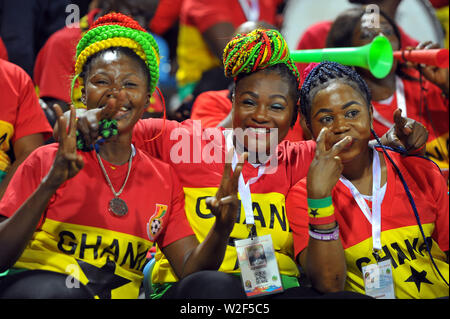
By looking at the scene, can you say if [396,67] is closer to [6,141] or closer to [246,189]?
[246,189]

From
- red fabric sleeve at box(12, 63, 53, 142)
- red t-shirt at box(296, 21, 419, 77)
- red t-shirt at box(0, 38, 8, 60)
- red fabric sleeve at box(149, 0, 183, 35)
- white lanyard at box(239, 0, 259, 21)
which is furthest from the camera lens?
red fabric sleeve at box(149, 0, 183, 35)

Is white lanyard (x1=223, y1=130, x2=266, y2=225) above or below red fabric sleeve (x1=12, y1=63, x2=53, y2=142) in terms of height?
below

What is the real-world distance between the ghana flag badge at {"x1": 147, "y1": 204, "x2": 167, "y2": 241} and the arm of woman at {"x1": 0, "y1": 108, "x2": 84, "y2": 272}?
15.7 inches

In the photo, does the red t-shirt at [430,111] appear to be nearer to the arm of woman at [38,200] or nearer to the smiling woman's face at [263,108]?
the smiling woman's face at [263,108]

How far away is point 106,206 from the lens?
6.11 ft

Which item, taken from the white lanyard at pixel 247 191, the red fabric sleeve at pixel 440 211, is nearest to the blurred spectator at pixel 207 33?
the white lanyard at pixel 247 191

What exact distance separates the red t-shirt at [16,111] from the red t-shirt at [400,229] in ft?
3.39

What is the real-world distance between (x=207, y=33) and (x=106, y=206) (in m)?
1.95

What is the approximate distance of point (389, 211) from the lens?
2.09 m

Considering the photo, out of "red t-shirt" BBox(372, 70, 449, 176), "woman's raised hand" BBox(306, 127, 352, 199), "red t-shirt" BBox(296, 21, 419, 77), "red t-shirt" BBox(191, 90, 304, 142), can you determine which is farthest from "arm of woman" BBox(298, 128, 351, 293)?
"red t-shirt" BBox(296, 21, 419, 77)

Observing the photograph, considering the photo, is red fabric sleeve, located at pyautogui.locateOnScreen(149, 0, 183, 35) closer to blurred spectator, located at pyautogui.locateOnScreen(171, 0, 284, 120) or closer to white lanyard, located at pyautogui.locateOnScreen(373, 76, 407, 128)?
blurred spectator, located at pyautogui.locateOnScreen(171, 0, 284, 120)

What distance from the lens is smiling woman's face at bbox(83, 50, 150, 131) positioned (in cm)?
190

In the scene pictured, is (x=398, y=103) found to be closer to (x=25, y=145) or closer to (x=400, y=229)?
(x=400, y=229)

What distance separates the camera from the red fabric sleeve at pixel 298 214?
202 cm
